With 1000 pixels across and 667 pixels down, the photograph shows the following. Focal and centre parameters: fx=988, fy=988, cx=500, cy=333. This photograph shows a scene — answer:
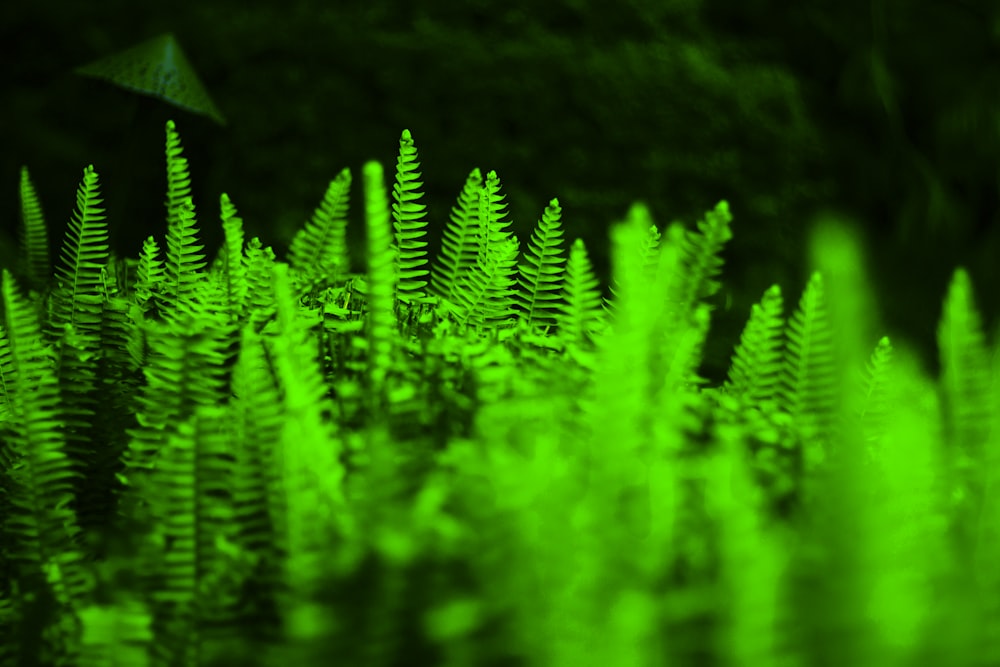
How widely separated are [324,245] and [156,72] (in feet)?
3.59

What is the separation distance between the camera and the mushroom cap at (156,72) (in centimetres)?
224

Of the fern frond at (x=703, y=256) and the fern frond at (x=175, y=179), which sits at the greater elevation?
the fern frond at (x=175, y=179)

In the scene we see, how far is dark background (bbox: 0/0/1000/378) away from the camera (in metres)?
3.05

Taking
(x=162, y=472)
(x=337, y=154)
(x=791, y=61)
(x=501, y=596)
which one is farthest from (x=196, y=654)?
(x=791, y=61)

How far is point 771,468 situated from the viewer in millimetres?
983

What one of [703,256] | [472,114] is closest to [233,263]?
[703,256]

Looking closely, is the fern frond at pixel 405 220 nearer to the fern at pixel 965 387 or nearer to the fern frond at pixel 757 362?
the fern frond at pixel 757 362

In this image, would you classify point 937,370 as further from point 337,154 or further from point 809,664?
point 809,664

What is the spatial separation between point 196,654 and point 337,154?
2.41 meters

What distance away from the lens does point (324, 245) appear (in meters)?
1.44

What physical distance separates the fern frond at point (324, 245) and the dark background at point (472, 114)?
1.41m

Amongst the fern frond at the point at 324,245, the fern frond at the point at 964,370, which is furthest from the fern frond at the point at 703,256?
the fern frond at the point at 324,245

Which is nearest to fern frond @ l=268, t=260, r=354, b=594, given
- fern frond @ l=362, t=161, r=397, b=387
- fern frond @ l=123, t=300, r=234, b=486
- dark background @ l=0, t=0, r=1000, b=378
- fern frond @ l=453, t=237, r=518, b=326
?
fern frond @ l=362, t=161, r=397, b=387

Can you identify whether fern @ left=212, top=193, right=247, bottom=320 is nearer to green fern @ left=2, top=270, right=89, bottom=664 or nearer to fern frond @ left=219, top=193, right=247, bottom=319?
fern frond @ left=219, top=193, right=247, bottom=319
